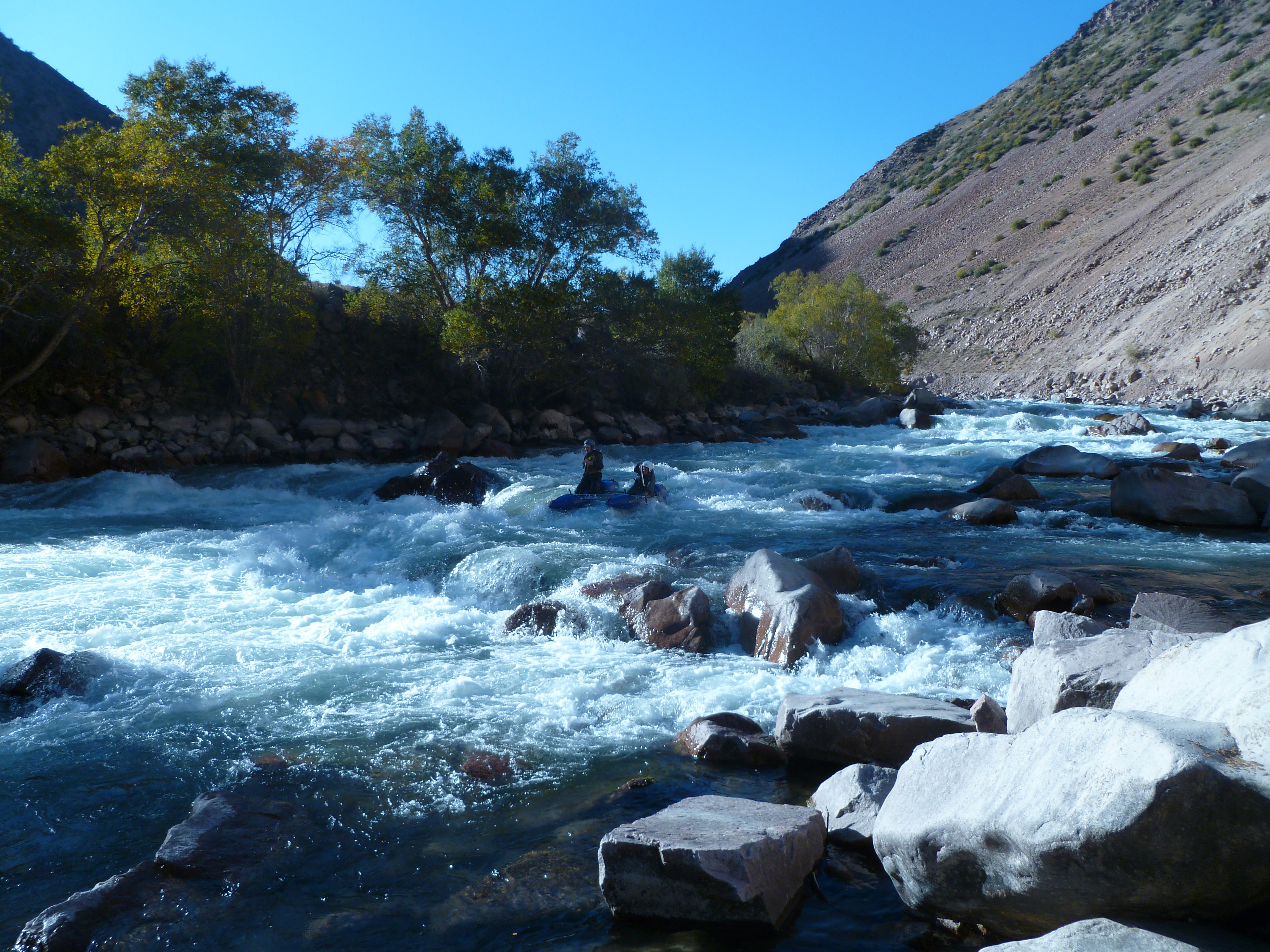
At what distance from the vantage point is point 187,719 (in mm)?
5906

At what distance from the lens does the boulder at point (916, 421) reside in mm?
26109

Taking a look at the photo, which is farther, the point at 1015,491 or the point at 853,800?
the point at 1015,491

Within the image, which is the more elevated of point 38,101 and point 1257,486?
point 38,101

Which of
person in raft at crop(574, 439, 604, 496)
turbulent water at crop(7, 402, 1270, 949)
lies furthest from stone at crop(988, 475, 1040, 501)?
person in raft at crop(574, 439, 604, 496)

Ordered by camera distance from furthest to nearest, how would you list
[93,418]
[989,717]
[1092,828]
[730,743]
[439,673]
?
[93,418]
[439,673]
[730,743]
[989,717]
[1092,828]

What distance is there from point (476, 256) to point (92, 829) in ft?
68.6

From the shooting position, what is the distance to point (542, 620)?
318 inches

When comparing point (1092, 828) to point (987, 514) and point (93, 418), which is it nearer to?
point (987, 514)

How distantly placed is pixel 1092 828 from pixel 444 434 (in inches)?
801

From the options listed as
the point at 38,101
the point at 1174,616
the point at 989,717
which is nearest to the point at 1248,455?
the point at 1174,616

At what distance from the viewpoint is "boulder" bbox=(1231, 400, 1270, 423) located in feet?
73.8

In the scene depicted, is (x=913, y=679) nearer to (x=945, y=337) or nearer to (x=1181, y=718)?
(x=1181, y=718)

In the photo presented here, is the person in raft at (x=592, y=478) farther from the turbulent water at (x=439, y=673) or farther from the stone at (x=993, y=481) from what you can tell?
the stone at (x=993, y=481)

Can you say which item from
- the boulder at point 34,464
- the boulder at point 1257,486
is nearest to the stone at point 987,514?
Answer: the boulder at point 1257,486
